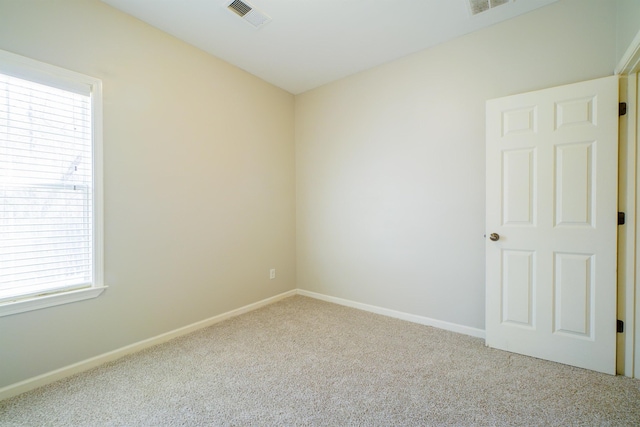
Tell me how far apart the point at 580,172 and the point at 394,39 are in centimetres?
193

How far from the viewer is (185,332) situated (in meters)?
2.64

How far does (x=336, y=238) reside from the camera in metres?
3.53

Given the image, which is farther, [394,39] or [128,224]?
[394,39]

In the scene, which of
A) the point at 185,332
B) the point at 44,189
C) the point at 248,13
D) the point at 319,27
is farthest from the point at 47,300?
the point at 319,27

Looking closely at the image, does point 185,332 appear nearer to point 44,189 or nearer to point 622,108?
point 44,189

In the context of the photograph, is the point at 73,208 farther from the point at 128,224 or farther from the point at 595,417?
the point at 595,417

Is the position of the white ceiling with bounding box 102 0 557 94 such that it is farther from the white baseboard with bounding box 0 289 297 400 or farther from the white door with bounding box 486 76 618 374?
the white baseboard with bounding box 0 289 297 400

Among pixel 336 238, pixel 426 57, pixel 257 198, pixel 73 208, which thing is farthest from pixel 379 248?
pixel 73 208

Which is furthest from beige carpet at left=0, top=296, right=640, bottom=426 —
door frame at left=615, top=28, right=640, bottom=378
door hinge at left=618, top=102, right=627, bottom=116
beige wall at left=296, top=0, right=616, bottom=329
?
door hinge at left=618, top=102, right=627, bottom=116

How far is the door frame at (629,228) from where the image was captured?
6.18 feet

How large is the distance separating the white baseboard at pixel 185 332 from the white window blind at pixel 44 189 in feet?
1.92

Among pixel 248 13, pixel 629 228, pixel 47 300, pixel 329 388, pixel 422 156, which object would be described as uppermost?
pixel 248 13

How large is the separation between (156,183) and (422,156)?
8.44 feet

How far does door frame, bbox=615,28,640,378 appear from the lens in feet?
6.18
